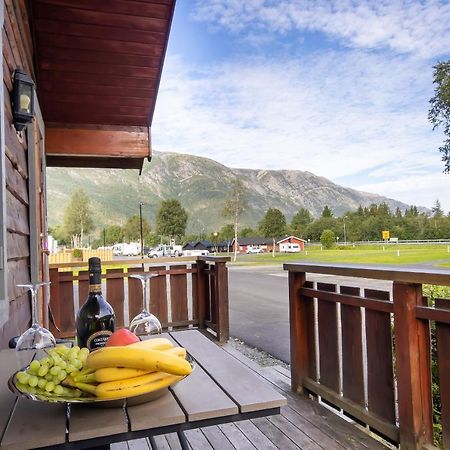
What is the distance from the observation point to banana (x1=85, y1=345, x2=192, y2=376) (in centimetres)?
86

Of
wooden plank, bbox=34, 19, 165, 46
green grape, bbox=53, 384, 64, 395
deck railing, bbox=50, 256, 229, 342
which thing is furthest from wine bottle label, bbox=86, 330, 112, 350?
deck railing, bbox=50, 256, 229, 342

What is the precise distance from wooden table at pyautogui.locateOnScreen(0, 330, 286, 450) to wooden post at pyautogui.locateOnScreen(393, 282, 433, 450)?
3.13 feet

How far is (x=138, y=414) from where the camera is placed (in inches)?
33.8

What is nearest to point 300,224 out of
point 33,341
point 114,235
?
point 114,235

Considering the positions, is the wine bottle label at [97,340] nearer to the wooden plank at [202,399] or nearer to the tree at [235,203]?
the wooden plank at [202,399]

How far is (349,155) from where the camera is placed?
83062mm

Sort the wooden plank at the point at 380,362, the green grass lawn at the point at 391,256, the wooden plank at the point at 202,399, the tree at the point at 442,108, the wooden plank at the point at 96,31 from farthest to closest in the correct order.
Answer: the tree at the point at 442,108 < the green grass lawn at the point at 391,256 < the wooden plank at the point at 96,31 < the wooden plank at the point at 380,362 < the wooden plank at the point at 202,399

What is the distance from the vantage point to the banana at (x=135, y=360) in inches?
33.9

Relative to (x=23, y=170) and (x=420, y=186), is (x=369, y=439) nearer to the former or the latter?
(x=23, y=170)

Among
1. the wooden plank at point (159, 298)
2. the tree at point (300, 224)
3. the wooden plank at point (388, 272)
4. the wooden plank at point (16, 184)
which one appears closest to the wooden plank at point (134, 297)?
the wooden plank at point (159, 298)

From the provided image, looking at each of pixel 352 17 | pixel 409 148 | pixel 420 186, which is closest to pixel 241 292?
pixel 352 17

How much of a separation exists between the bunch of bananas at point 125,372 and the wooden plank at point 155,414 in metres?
0.04

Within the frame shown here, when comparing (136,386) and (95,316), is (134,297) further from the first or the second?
(136,386)

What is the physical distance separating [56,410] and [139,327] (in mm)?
670
